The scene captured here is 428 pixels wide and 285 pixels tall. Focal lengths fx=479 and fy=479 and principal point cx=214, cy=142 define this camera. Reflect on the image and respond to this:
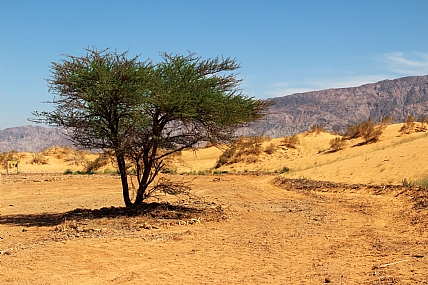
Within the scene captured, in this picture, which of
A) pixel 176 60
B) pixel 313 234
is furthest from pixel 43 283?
pixel 176 60

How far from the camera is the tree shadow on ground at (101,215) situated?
14.2m

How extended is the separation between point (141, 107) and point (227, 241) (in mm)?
4968

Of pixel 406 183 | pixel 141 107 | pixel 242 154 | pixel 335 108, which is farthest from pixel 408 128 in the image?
pixel 335 108

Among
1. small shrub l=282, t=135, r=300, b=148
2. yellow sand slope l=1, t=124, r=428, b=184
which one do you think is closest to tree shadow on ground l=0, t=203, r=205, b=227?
yellow sand slope l=1, t=124, r=428, b=184

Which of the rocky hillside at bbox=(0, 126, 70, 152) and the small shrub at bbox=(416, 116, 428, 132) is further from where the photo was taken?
the rocky hillside at bbox=(0, 126, 70, 152)

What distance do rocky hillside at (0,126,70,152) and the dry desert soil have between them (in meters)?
133

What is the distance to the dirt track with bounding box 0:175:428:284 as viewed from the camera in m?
8.19

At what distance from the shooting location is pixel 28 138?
16412 centimetres

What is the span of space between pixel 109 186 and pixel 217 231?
15.9m

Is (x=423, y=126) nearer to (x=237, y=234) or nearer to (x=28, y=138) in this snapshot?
(x=237, y=234)

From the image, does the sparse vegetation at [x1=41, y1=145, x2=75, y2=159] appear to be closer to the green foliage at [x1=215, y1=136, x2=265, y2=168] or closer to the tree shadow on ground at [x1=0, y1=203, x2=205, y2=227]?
the green foliage at [x1=215, y1=136, x2=265, y2=168]

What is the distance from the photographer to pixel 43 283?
800 centimetres

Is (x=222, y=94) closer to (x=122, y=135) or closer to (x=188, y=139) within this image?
(x=188, y=139)

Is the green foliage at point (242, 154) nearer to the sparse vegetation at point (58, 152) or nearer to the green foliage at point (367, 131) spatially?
the green foliage at point (367, 131)
